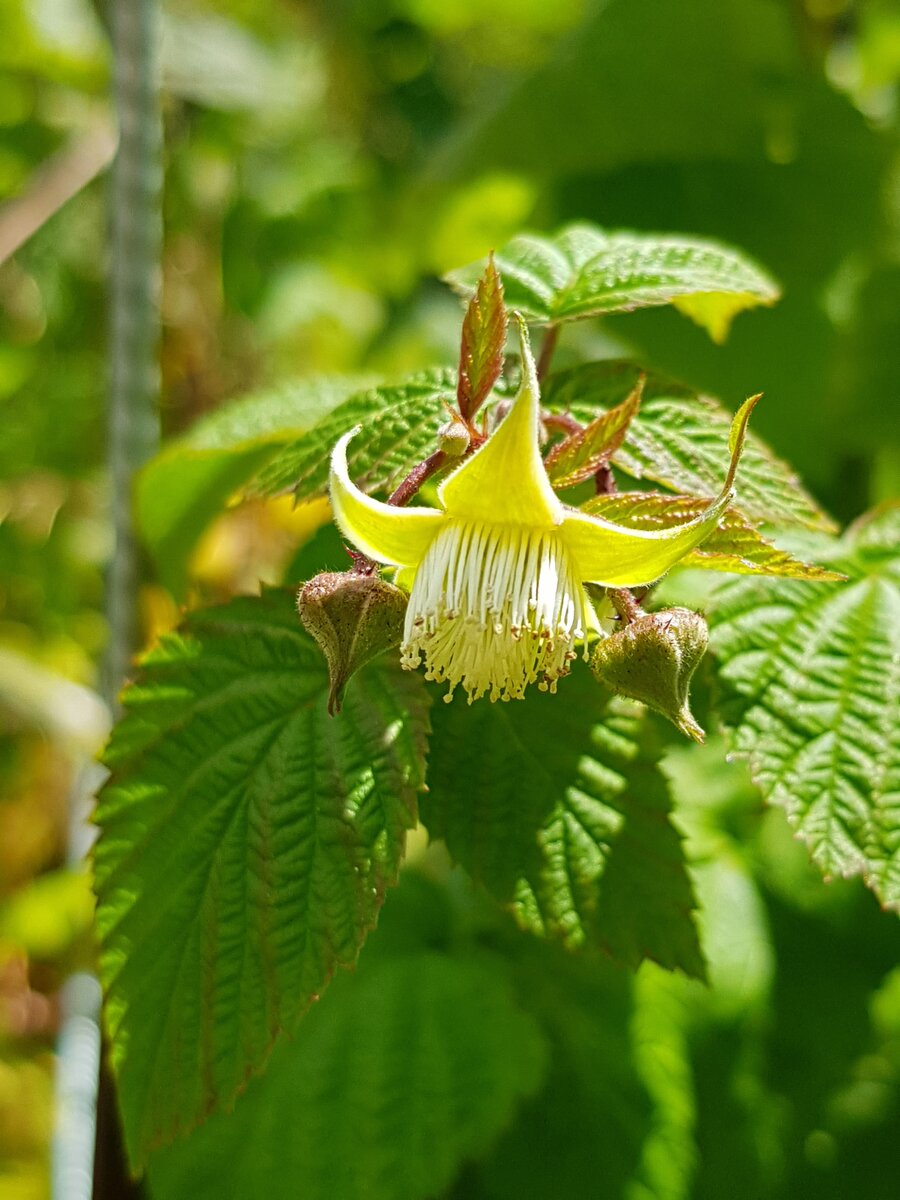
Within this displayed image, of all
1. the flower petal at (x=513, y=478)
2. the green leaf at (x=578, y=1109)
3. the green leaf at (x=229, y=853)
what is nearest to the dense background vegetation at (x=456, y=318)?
the green leaf at (x=578, y=1109)

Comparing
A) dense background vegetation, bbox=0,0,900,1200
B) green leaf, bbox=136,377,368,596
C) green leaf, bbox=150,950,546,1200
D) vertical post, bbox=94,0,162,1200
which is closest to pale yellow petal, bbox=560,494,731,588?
dense background vegetation, bbox=0,0,900,1200

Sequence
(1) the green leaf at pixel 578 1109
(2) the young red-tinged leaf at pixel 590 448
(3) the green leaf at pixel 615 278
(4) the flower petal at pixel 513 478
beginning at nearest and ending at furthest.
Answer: (4) the flower petal at pixel 513 478 < (2) the young red-tinged leaf at pixel 590 448 < (3) the green leaf at pixel 615 278 < (1) the green leaf at pixel 578 1109

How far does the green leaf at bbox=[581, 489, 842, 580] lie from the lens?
559 millimetres

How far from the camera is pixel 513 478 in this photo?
515mm

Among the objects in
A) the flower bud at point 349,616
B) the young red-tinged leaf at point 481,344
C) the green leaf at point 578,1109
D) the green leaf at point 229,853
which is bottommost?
the green leaf at point 578,1109

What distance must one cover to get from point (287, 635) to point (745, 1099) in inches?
27.3

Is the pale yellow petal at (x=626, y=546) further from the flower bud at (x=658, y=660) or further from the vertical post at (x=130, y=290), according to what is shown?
the vertical post at (x=130, y=290)

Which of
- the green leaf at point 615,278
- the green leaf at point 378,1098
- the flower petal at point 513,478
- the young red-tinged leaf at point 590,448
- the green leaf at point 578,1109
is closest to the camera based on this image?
the flower petal at point 513,478

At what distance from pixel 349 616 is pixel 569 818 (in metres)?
0.24

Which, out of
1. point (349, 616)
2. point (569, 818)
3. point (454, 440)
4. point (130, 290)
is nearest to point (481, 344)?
point (454, 440)

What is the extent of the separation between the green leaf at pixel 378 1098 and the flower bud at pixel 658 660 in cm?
50

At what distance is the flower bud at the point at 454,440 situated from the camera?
56 cm

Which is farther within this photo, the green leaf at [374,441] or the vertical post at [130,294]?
the vertical post at [130,294]

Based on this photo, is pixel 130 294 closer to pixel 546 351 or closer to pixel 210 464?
pixel 210 464
